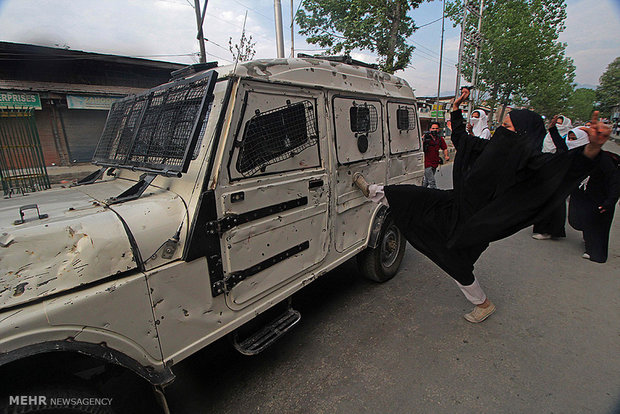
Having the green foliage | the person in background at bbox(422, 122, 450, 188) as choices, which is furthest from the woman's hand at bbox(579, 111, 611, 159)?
the green foliage

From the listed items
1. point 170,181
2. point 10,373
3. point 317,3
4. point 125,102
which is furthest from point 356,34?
point 10,373

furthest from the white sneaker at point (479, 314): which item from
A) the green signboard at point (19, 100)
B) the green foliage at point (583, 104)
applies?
the green foliage at point (583, 104)

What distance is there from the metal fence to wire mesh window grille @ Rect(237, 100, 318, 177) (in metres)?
6.17

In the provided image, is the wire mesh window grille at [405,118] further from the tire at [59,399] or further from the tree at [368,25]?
the tree at [368,25]

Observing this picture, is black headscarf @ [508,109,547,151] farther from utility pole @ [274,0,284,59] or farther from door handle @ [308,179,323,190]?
utility pole @ [274,0,284,59]

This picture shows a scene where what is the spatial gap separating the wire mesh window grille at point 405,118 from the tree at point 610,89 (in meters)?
55.7

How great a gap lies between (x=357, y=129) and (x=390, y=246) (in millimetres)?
1653

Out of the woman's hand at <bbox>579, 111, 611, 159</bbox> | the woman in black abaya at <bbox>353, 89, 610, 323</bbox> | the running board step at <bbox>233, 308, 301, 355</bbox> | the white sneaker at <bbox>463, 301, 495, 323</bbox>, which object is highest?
the woman's hand at <bbox>579, 111, 611, 159</bbox>

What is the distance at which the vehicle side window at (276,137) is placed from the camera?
1.98 m

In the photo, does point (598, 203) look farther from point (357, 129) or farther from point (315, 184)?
point (315, 184)

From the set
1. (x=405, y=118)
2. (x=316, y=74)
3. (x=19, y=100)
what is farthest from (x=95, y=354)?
(x=19, y=100)

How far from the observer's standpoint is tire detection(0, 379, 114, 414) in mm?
1174

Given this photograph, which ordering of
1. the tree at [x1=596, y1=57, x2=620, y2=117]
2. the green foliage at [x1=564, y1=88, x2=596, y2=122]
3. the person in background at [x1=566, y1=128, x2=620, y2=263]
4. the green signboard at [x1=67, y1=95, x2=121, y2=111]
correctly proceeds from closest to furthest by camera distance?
1. the person in background at [x1=566, y1=128, x2=620, y2=263]
2. the green signboard at [x1=67, y1=95, x2=121, y2=111]
3. the tree at [x1=596, y1=57, x2=620, y2=117]
4. the green foliage at [x1=564, y1=88, x2=596, y2=122]

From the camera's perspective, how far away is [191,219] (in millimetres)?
1690
